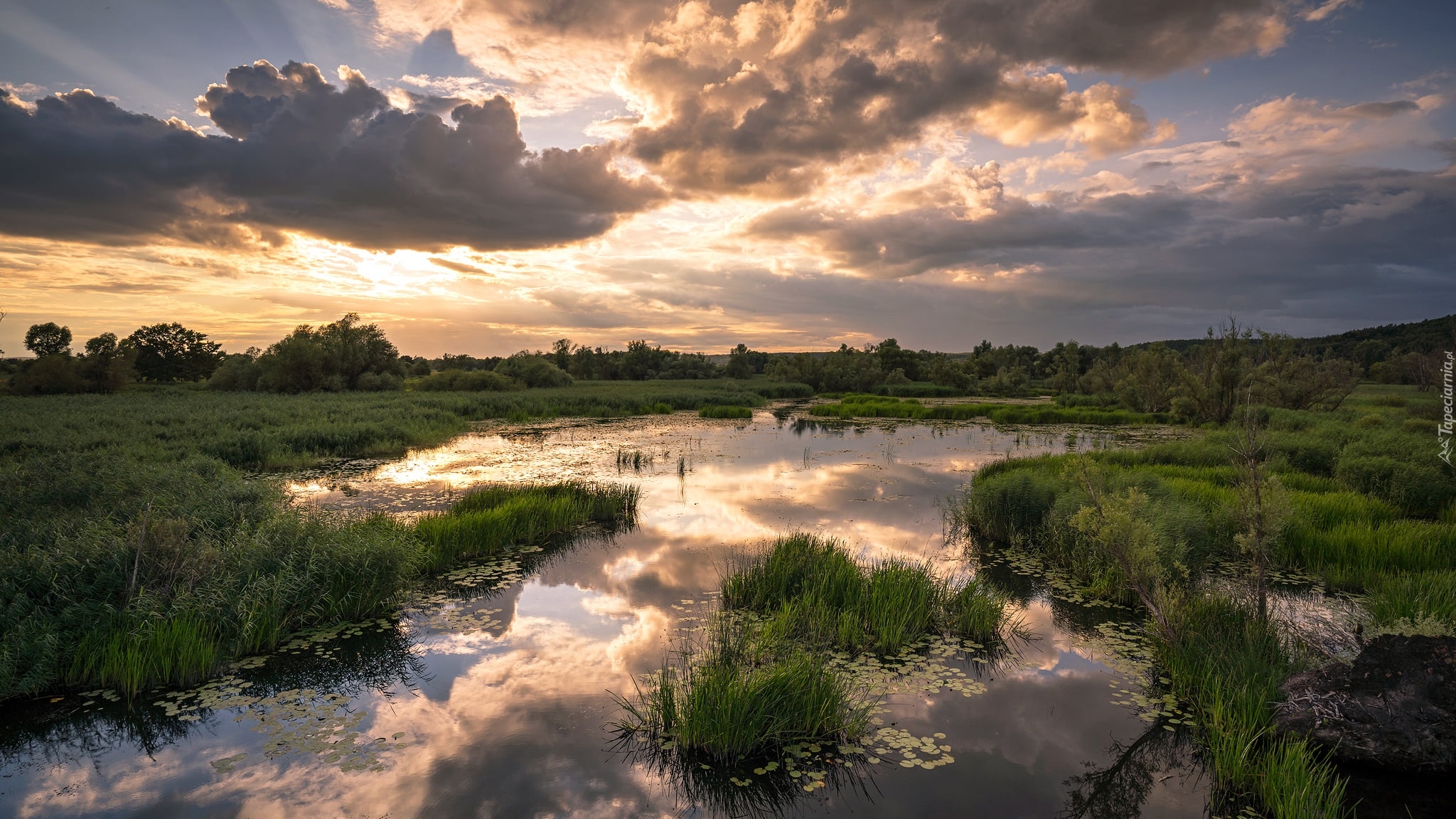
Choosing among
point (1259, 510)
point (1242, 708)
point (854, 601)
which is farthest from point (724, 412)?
point (1242, 708)

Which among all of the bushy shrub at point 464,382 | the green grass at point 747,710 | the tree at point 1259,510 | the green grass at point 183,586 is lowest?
the green grass at point 747,710

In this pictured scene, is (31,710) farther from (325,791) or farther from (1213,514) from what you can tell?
(1213,514)

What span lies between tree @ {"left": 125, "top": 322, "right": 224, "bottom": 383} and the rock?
65.0m

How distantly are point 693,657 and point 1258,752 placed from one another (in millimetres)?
4591

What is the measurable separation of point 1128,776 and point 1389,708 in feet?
6.22

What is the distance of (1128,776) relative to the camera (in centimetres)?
484

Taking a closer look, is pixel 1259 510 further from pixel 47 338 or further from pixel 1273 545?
pixel 47 338

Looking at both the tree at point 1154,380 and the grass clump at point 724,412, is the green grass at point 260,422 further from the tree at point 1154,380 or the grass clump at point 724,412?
the tree at point 1154,380

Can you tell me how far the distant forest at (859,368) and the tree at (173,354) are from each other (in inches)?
3.5

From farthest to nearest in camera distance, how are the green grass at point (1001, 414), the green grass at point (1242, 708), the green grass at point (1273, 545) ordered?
the green grass at point (1001, 414), the green grass at point (1273, 545), the green grass at point (1242, 708)

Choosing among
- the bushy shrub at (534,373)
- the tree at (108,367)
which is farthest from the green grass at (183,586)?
the bushy shrub at (534,373)

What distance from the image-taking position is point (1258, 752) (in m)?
4.73

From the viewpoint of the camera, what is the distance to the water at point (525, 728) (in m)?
4.48

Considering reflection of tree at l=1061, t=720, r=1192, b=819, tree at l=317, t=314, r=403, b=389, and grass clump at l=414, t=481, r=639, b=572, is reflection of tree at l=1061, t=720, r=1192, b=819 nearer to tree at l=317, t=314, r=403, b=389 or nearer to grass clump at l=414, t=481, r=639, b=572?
grass clump at l=414, t=481, r=639, b=572
